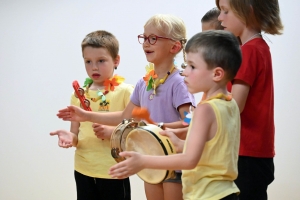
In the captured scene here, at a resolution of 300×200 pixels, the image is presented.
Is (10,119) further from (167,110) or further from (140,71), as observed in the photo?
(167,110)

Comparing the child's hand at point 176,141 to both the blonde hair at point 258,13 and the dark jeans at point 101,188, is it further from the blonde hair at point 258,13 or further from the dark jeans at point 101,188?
the dark jeans at point 101,188

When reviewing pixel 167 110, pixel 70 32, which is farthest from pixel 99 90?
pixel 70 32

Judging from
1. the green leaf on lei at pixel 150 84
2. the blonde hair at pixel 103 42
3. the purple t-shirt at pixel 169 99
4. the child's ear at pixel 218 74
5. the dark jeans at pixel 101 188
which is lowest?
the dark jeans at pixel 101 188

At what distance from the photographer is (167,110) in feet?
7.99

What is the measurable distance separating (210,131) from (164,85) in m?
0.71

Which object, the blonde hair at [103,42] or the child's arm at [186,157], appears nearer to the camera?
the child's arm at [186,157]

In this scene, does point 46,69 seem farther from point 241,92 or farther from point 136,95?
point 241,92

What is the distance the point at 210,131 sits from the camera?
5.89ft

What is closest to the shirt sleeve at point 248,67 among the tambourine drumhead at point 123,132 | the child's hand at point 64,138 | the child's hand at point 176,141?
the child's hand at point 176,141

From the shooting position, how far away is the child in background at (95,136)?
2836mm

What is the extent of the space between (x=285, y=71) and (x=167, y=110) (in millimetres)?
1746

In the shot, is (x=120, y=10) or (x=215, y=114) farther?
(x=120, y=10)

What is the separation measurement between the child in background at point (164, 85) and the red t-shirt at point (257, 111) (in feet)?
1.07

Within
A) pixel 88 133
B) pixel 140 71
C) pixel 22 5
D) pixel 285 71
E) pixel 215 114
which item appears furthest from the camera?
pixel 22 5
